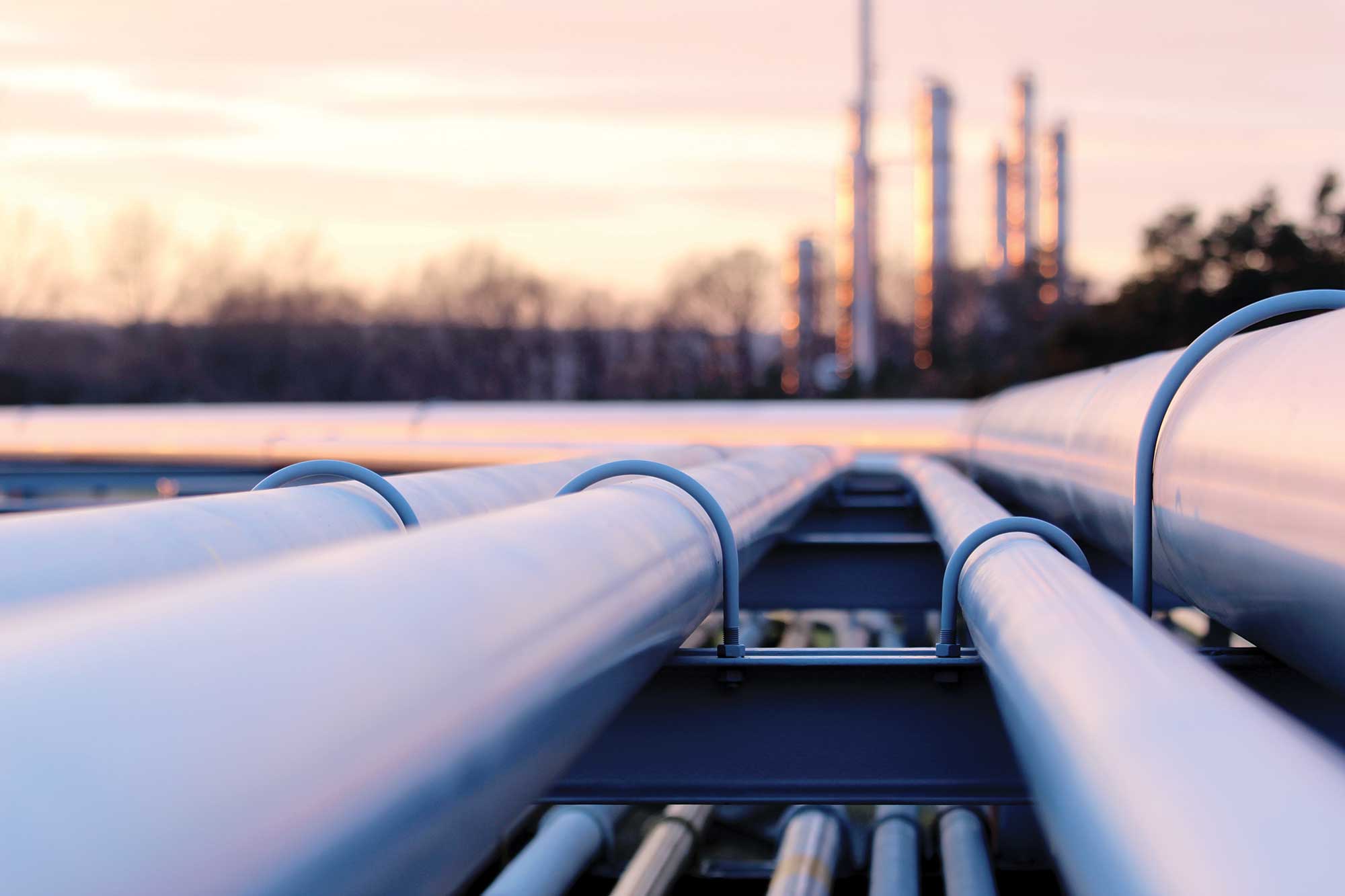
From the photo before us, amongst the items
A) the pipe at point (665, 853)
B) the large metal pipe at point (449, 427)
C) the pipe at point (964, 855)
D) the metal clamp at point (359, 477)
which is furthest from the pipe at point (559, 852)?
the large metal pipe at point (449, 427)

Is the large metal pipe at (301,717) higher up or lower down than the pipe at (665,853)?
higher up

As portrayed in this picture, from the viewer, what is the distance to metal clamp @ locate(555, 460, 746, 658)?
2.50m

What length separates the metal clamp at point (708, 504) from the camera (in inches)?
98.3

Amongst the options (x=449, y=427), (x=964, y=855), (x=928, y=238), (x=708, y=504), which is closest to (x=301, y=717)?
(x=708, y=504)

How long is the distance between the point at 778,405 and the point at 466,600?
11403 millimetres

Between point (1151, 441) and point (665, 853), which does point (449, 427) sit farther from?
point (1151, 441)

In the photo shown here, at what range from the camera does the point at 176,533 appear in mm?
1830

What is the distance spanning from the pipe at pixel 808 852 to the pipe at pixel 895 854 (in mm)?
160

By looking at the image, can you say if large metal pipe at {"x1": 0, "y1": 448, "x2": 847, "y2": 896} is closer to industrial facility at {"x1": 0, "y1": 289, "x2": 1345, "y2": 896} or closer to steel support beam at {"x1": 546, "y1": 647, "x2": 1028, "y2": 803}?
industrial facility at {"x1": 0, "y1": 289, "x2": 1345, "y2": 896}

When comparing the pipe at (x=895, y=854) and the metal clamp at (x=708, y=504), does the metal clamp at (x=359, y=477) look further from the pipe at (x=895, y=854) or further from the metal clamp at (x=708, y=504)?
the pipe at (x=895, y=854)

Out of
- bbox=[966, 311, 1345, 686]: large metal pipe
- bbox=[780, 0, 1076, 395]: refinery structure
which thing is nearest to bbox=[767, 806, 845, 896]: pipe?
bbox=[966, 311, 1345, 686]: large metal pipe

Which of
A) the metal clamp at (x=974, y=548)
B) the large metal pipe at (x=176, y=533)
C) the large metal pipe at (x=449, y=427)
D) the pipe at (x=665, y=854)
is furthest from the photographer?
the large metal pipe at (x=449, y=427)

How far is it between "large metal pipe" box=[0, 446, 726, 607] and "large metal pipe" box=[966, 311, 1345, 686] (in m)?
1.29

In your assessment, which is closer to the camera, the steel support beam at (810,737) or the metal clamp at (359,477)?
the metal clamp at (359,477)
